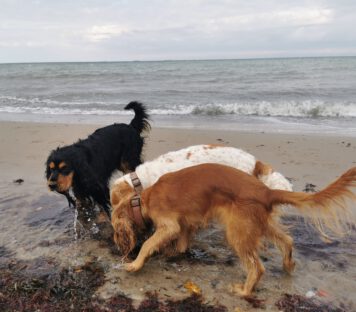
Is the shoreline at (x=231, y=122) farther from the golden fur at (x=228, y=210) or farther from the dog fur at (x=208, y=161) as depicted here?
the golden fur at (x=228, y=210)

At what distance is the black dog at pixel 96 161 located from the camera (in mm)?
4320

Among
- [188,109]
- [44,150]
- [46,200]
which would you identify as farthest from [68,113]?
[46,200]

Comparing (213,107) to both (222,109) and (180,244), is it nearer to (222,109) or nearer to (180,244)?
(222,109)

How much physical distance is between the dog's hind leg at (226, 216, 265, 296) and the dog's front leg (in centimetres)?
50

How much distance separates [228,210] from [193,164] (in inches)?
50.7

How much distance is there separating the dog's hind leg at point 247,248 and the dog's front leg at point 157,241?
50 cm

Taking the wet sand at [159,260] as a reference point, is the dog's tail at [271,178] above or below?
above

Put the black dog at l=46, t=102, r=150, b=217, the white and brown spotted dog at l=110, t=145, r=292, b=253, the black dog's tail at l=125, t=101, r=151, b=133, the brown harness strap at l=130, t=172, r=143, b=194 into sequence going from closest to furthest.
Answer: the brown harness strap at l=130, t=172, r=143, b=194 < the white and brown spotted dog at l=110, t=145, r=292, b=253 < the black dog at l=46, t=102, r=150, b=217 < the black dog's tail at l=125, t=101, r=151, b=133

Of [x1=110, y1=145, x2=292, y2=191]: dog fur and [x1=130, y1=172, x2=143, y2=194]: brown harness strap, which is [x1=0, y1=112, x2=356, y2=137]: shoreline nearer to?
[x1=110, y1=145, x2=292, y2=191]: dog fur

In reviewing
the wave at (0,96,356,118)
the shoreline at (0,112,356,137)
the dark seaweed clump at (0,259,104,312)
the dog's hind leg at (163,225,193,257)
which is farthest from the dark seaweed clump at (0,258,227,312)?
the wave at (0,96,356,118)

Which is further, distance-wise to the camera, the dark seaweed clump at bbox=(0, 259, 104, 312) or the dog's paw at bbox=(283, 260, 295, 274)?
the dog's paw at bbox=(283, 260, 295, 274)

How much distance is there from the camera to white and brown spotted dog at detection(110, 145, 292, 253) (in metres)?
3.93

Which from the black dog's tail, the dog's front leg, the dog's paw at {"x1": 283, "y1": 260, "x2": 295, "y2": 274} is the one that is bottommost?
the dog's paw at {"x1": 283, "y1": 260, "x2": 295, "y2": 274}

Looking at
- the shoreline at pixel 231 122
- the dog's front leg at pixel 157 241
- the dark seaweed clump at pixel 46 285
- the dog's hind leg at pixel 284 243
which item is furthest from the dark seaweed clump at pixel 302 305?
the shoreline at pixel 231 122
